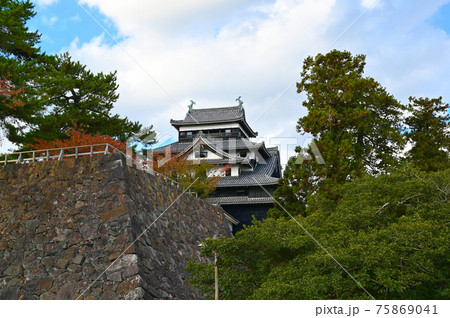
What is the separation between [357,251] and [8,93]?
11.2 metres

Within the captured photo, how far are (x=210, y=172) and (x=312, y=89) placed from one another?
961 centimetres

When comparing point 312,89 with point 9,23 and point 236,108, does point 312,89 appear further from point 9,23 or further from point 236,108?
point 236,108

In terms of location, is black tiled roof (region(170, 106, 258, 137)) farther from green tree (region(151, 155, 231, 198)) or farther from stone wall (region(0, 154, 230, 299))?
stone wall (region(0, 154, 230, 299))

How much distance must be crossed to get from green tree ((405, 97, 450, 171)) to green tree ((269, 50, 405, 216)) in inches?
53.0

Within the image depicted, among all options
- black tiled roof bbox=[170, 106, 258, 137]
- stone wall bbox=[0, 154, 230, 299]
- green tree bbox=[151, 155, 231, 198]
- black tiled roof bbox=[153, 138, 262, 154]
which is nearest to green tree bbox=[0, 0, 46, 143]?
stone wall bbox=[0, 154, 230, 299]

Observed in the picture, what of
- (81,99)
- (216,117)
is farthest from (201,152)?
(81,99)

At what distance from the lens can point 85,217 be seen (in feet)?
34.7

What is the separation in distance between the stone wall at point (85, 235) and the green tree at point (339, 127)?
6188 millimetres

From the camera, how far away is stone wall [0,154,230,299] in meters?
9.59

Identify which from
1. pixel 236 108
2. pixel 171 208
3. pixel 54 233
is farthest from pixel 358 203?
pixel 236 108

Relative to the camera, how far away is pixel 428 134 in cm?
1861

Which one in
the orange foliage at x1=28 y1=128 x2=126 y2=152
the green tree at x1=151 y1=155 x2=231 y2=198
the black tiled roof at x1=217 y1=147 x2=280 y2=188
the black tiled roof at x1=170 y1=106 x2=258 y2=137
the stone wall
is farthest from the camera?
the black tiled roof at x1=170 y1=106 x2=258 y2=137

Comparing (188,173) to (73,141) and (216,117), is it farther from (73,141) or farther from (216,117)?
(216,117)

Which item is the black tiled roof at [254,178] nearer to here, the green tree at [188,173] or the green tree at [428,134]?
the green tree at [188,173]
